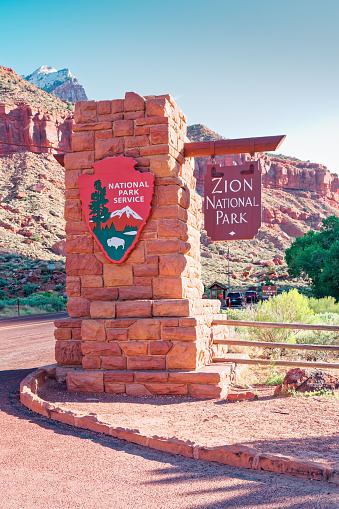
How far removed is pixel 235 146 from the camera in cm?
724

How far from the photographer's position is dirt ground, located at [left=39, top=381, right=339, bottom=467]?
13.5 feet

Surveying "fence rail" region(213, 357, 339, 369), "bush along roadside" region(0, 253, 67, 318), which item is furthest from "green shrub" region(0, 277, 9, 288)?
"fence rail" region(213, 357, 339, 369)

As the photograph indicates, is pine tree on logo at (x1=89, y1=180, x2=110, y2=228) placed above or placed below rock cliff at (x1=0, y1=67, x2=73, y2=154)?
below

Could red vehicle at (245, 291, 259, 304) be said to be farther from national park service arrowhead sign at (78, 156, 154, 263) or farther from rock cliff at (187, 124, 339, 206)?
rock cliff at (187, 124, 339, 206)

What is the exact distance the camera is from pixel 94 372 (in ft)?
21.0

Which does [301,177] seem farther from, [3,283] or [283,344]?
[283,344]

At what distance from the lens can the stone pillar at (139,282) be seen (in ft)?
20.7

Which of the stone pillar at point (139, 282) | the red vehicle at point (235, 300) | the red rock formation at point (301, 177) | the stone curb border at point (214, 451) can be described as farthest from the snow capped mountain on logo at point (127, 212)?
the red rock formation at point (301, 177)

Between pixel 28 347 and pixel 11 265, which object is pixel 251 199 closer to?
pixel 28 347

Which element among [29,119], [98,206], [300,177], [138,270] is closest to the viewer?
[138,270]

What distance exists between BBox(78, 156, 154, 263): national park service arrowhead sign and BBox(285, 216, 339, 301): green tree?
73.2 ft

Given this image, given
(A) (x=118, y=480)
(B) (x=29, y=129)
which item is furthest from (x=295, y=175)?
(A) (x=118, y=480)

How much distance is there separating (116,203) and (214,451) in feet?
13.2

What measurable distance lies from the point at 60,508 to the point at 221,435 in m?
1.83
